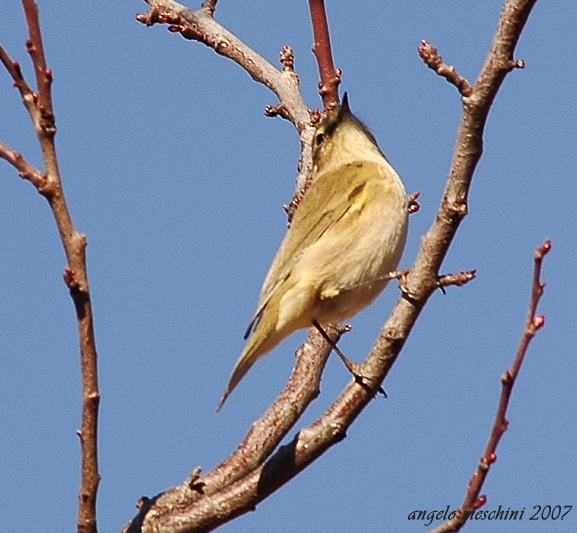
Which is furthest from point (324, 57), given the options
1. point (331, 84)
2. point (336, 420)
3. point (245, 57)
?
point (336, 420)

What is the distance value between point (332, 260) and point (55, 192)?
2878 mm

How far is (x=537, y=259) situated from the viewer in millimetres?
2994

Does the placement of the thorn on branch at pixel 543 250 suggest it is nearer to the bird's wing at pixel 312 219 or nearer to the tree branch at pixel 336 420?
the tree branch at pixel 336 420

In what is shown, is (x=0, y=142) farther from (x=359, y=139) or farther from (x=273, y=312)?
(x=359, y=139)

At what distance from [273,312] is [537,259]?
2.75 m

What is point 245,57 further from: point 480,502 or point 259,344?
point 480,502

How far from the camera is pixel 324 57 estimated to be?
20.7 ft

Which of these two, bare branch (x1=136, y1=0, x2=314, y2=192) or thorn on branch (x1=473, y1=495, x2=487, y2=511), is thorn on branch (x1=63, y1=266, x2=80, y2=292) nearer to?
thorn on branch (x1=473, y1=495, x2=487, y2=511)

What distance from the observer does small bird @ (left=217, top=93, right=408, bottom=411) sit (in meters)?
5.62

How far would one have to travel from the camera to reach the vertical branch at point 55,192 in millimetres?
2859

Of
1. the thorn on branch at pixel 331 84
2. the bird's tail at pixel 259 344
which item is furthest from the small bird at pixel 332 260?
the thorn on branch at pixel 331 84

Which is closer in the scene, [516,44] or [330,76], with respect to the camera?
[516,44]

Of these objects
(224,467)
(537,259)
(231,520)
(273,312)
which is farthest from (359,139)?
(537,259)

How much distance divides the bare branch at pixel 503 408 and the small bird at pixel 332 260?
2.16 meters
